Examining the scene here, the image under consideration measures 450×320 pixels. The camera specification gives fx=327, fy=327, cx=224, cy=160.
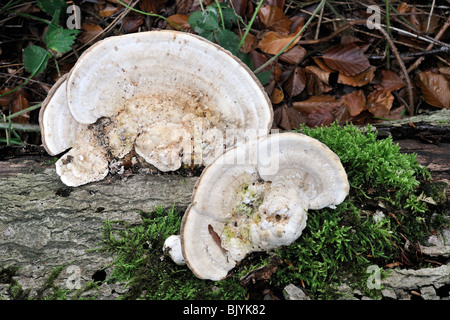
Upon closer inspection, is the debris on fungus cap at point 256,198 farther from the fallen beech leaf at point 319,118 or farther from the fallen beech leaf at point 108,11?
the fallen beech leaf at point 108,11

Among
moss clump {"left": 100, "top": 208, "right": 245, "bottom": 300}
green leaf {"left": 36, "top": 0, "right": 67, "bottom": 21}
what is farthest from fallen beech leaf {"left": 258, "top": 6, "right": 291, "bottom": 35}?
moss clump {"left": 100, "top": 208, "right": 245, "bottom": 300}

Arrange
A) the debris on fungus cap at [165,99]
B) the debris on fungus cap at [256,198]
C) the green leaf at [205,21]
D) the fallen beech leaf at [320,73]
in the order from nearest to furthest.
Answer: the debris on fungus cap at [256,198] < the debris on fungus cap at [165,99] < the green leaf at [205,21] < the fallen beech leaf at [320,73]

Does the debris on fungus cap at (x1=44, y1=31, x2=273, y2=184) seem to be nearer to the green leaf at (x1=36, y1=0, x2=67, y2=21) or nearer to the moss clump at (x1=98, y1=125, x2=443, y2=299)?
the moss clump at (x1=98, y1=125, x2=443, y2=299)

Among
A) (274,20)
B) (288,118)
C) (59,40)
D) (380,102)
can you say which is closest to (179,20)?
(274,20)

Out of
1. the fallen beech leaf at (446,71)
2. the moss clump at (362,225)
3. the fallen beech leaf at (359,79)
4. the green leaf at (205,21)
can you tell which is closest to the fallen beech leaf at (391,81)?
the fallen beech leaf at (359,79)

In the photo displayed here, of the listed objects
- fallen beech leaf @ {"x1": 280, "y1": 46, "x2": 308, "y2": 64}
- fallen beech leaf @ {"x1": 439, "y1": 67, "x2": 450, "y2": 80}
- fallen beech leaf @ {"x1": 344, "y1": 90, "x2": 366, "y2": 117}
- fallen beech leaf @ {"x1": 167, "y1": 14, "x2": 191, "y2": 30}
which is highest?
fallen beech leaf @ {"x1": 167, "y1": 14, "x2": 191, "y2": 30}
